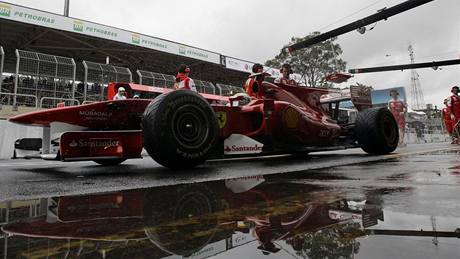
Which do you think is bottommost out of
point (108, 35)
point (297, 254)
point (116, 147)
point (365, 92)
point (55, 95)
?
point (297, 254)

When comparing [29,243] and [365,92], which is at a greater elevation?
Result: [365,92]

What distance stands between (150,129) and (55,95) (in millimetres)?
10751

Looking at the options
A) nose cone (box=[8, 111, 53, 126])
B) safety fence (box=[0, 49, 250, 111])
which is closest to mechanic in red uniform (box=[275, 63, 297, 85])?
nose cone (box=[8, 111, 53, 126])

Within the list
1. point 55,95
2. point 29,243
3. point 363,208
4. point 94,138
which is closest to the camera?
point 29,243

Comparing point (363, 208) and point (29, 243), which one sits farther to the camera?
point (363, 208)

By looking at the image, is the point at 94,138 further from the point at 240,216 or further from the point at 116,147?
the point at 240,216

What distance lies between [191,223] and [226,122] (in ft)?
11.5

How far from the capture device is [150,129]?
3.74 metres

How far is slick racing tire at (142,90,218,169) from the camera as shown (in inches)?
147

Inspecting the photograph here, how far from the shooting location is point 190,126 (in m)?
4.07

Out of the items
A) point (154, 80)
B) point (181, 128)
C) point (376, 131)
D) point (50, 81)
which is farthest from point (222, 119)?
point (154, 80)

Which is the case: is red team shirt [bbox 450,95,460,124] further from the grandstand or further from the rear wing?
the grandstand

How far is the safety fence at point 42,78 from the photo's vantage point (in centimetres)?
1194

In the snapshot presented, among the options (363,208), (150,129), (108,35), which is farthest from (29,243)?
(108,35)
